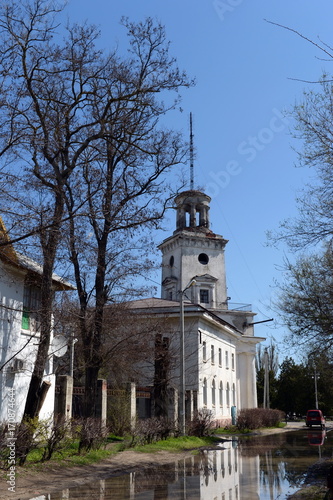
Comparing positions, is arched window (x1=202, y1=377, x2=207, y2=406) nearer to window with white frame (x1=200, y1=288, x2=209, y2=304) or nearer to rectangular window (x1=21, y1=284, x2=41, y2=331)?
window with white frame (x1=200, y1=288, x2=209, y2=304)

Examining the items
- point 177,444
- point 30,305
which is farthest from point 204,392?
point 30,305

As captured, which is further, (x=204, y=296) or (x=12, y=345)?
(x=204, y=296)

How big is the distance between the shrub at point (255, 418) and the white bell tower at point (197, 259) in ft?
38.9

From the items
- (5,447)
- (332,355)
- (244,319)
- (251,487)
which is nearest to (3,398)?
(5,447)

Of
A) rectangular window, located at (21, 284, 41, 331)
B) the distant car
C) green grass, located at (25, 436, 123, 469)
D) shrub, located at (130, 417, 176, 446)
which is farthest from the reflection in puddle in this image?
the distant car

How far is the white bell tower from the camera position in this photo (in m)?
54.7

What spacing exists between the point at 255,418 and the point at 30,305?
27.5 metres

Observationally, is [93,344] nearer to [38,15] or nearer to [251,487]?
[251,487]

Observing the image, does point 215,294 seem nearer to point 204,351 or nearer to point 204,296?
point 204,296

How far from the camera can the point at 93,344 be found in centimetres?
2098

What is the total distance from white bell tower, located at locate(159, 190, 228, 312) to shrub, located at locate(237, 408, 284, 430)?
11.8m

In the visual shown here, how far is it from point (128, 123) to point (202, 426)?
709 inches

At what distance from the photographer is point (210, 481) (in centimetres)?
1534

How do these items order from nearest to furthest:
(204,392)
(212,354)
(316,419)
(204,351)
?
(204,392) → (204,351) → (212,354) → (316,419)
